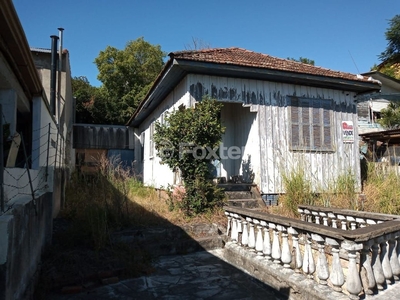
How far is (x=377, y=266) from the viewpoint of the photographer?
2994 mm

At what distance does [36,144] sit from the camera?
438 centimetres

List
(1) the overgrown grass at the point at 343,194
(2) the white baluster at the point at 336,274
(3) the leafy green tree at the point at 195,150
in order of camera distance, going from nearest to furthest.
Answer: (2) the white baluster at the point at 336,274, (1) the overgrown grass at the point at 343,194, (3) the leafy green tree at the point at 195,150

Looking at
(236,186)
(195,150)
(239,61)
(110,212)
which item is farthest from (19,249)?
(239,61)

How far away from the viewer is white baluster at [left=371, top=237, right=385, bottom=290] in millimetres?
2943

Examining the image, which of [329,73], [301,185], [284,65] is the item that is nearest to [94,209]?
[301,185]

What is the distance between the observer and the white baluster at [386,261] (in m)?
3.07

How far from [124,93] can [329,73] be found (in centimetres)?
1856

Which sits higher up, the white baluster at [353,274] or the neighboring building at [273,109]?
the neighboring building at [273,109]

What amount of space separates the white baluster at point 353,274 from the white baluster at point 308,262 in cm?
51

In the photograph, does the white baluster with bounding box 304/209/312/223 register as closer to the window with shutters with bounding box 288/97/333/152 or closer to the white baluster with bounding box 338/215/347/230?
the white baluster with bounding box 338/215/347/230

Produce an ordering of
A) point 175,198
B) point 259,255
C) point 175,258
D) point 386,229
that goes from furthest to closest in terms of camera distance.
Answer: point 175,198, point 175,258, point 259,255, point 386,229

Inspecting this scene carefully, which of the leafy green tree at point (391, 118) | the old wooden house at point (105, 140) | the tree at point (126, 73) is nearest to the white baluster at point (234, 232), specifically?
the old wooden house at point (105, 140)

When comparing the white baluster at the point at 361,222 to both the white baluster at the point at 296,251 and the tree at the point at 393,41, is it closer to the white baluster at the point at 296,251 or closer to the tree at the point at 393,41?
the white baluster at the point at 296,251

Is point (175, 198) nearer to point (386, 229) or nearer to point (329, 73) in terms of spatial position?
point (386, 229)
